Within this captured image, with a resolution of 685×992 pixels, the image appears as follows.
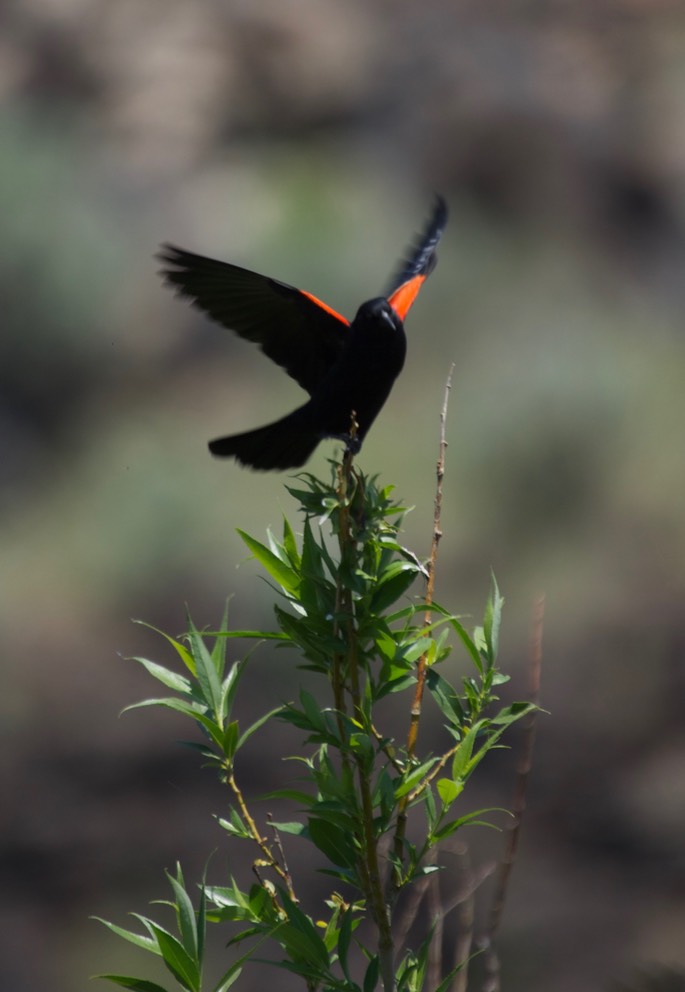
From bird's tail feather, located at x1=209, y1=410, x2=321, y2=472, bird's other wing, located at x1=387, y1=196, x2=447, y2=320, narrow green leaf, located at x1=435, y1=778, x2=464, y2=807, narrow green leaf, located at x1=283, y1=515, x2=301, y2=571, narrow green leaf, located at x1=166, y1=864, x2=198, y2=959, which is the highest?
bird's other wing, located at x1=387, y1=196, x2=447, y2=320

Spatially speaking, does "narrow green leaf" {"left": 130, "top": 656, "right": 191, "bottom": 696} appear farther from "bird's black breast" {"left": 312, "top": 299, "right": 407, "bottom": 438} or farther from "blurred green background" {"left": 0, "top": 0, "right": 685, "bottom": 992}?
"blurred green background" {"left": 0, "top": 0, "right": 685, "bottom": 992}

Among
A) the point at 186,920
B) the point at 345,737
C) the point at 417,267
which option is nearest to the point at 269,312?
the point at 417,267

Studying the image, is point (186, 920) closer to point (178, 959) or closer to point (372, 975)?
→ point (178, 959)

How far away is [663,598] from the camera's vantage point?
7.54 m

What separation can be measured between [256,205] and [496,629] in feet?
25.7

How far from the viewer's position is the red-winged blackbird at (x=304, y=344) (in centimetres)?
252

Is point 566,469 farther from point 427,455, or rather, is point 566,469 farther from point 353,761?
point 353,761

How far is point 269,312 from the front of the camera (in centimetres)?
275

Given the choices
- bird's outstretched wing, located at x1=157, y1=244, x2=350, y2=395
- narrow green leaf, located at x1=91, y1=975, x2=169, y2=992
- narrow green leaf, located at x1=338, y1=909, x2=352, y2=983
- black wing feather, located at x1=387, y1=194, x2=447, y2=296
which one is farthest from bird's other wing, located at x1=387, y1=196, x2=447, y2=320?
narrow green leaf, located at x1=91, y1=975, x2=169, y2=992

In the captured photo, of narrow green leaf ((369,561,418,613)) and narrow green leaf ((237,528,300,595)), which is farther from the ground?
narrow green leaf ((369,561,418,613))

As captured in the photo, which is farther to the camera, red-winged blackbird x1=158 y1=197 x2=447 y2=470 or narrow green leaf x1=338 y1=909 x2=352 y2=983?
red-winged blackbird x1=158 y1=197 x2=447 y2=470

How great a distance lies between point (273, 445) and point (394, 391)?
206 inches

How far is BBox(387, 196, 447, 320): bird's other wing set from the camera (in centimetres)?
277

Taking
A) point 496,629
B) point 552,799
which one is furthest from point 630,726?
point 496,629
